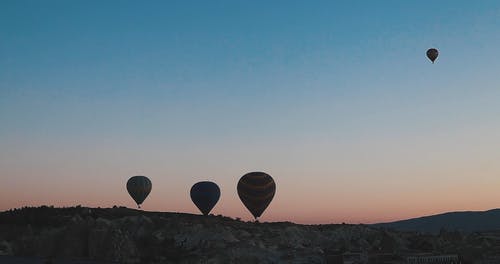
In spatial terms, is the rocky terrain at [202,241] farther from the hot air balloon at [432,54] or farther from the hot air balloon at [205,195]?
the hot air balloon at [432,54]

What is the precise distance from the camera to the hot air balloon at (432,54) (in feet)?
213

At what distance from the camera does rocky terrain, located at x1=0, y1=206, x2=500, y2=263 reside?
55.7 meters

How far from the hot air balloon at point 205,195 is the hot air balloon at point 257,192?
4396mm

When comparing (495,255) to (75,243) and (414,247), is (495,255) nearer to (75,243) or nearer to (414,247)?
(414,247)

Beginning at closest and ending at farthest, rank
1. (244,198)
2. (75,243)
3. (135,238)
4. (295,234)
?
(75,243)
(135,238)
(295,234)
(244,198)

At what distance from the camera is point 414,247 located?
69.8 m

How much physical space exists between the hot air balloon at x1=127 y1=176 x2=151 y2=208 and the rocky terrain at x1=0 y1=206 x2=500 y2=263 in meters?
3.67

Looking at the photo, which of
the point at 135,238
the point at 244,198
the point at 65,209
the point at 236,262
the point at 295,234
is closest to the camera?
the point at 236,262

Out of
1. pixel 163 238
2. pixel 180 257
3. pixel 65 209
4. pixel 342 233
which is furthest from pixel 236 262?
pixel 65 209

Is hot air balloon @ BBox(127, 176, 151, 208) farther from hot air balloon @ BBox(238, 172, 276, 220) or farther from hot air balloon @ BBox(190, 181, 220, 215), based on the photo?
hot air balloon @ BBox(238, 172, 276, 220)

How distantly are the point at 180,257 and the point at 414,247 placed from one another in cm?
2762

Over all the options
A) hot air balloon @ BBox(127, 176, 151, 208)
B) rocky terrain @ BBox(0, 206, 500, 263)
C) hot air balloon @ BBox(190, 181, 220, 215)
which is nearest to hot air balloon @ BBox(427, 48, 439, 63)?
rocky terrain @ BBox(0, 206, 500, 263)

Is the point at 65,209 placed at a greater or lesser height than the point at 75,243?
greater

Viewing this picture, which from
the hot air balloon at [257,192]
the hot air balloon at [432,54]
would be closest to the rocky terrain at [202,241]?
the hot air balloon at [257,192]
